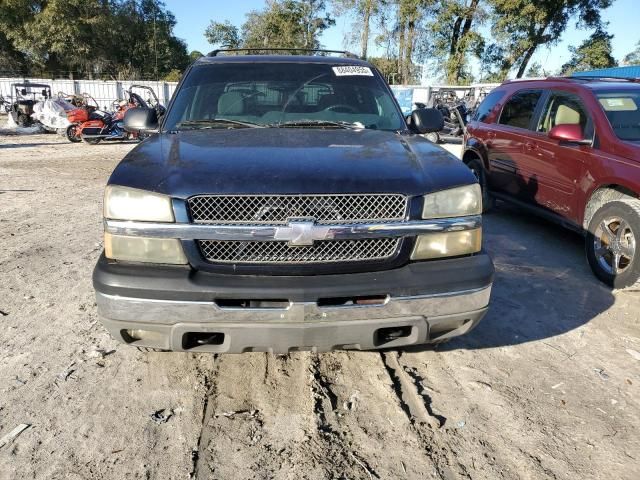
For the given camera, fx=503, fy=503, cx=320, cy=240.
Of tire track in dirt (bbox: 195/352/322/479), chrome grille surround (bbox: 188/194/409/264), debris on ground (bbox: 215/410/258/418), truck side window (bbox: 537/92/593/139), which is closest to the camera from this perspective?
tire track in dirt (bbox: 195/352/322/479)

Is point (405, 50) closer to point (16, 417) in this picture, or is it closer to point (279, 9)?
point (279, 9)

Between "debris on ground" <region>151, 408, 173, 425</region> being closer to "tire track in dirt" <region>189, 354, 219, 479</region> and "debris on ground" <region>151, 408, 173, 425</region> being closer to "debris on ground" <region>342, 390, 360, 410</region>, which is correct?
"tire track in dirt" <region>189, 354, 219, 479</region>

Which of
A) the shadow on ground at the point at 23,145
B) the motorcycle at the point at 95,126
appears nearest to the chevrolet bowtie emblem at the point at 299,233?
the motorcycle at the point at 95,126

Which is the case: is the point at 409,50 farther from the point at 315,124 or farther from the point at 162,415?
the point at 162,415

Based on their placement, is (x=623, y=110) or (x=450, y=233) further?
(x=623, y=110)

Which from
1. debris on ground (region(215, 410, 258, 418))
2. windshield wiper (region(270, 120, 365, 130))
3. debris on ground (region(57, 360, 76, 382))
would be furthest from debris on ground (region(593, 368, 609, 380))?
debris on ground (region(57, 360, 76, 382))

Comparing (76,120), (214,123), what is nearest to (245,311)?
(214,123)

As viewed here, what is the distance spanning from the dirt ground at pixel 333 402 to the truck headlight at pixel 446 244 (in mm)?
830

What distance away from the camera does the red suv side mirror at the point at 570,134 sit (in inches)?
187

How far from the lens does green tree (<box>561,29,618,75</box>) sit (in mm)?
33375

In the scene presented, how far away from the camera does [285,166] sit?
8.26ft

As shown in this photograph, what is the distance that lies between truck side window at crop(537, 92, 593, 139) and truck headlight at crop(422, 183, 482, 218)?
9.63 feet

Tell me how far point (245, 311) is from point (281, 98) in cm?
194

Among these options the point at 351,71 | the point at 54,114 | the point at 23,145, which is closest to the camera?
the point at 351,71
